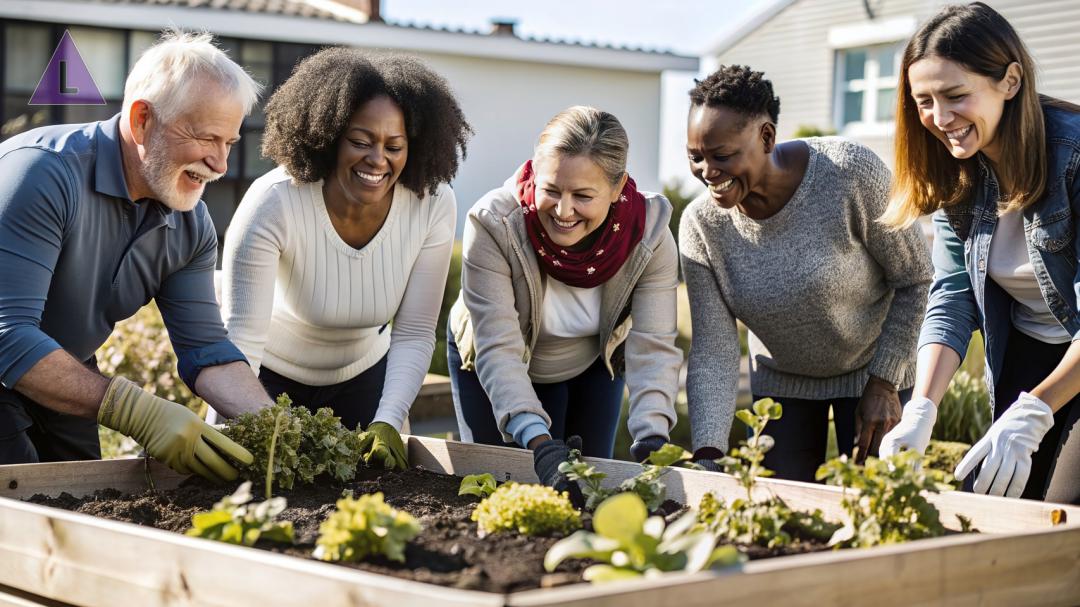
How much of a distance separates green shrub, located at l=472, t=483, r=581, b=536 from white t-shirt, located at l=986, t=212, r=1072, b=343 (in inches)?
44.3

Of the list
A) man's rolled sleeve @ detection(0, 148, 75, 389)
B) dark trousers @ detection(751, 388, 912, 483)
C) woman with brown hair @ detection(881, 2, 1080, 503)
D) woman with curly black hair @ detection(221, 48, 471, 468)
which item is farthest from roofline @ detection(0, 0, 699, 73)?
woman with brown hair @ detection(881, 2, 1080, 503)

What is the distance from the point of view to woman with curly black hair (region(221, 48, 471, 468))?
2.63 meters

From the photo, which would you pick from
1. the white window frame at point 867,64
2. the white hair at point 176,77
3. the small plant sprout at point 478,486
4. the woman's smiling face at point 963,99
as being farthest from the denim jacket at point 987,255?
the white window frame at point 867,64

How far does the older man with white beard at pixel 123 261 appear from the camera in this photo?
219cm

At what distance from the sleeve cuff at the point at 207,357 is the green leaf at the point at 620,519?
138 cm

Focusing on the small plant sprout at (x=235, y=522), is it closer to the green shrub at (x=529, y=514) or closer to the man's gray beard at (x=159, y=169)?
the green shrub at (x=529, y=514)

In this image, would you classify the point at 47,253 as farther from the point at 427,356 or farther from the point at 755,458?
the point at 755,458

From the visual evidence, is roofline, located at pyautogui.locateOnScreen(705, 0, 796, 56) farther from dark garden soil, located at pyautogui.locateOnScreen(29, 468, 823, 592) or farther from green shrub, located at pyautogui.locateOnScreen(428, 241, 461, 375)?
dark garden soil, located at pyautogui.locateOnScreen(29, 468, 823, 592)

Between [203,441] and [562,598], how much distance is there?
4.05 feet

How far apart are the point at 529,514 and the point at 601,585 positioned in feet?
1.76

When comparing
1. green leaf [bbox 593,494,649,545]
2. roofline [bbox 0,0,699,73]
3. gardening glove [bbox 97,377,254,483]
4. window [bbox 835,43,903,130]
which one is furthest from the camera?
window [bbox 835,43,903,130]

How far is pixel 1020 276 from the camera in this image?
91.0 inches

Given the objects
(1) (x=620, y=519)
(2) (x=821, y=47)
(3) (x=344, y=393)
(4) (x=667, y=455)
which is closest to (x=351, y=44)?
(2) (x=821, y=47)

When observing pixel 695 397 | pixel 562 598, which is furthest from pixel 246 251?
pixel 562 598
